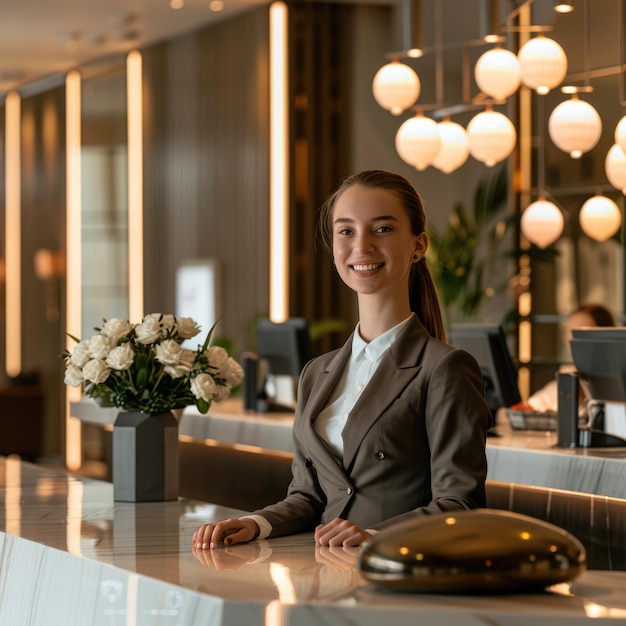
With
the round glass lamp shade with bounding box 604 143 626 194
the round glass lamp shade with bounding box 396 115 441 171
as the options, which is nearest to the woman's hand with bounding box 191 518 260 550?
the round glass lamp shade with bounding box 604 143 626 194

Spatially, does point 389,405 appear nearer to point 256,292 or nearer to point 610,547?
point 610,547

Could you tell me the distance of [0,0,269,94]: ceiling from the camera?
10.3 m

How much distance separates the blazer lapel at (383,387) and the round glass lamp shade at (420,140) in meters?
4.52

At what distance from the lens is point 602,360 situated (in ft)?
13.8

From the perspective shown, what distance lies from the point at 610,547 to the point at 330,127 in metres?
6.85

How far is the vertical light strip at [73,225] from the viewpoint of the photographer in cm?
1303

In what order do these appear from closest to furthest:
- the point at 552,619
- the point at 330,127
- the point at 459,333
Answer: the point at 552,619 < the point at 459,333 < the point at 330,127

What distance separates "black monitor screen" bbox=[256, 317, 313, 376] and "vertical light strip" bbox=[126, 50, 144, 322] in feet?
19.1

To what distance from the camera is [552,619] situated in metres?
1.65

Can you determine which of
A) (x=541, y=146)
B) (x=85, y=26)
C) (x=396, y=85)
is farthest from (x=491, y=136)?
(x=85, y=26)

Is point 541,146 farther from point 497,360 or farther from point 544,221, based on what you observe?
point 497,360

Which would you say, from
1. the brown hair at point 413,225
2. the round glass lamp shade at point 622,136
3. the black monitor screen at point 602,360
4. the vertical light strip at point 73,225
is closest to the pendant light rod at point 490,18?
the round glass lamp shade at point 622,136

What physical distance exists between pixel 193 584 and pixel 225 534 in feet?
1.35

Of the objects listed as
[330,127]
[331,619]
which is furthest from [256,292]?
[331,619]
